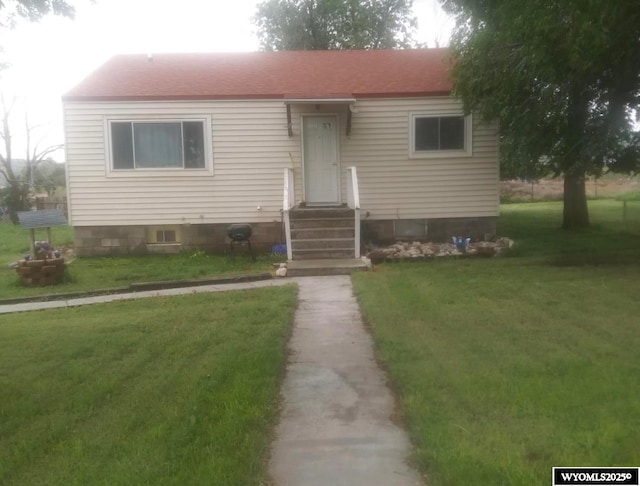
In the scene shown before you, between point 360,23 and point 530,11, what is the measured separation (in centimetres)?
2059

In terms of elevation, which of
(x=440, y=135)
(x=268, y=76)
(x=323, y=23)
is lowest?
(x=440, y=135)

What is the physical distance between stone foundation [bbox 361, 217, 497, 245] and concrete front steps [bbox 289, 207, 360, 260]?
5.28 feet

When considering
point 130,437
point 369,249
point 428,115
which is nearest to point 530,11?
point 428,115

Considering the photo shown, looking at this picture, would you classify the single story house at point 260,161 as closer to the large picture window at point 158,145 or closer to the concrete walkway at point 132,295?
the large picture window at point 158,145

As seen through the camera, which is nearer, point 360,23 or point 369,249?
point 369,249

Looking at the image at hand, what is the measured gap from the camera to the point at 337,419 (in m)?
4.78

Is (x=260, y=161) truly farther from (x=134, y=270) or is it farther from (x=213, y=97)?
(x=134, y=270)

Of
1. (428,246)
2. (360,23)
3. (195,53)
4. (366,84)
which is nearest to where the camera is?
(428,246)

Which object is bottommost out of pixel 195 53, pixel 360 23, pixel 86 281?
pixel 86 281

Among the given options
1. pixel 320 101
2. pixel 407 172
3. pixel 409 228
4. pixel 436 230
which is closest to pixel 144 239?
pixel 320 101

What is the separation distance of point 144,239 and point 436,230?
21.2 ft

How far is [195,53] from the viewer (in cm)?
1748

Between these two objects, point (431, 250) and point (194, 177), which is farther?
point (194, 177)

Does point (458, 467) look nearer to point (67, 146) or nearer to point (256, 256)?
point (256, 256)
